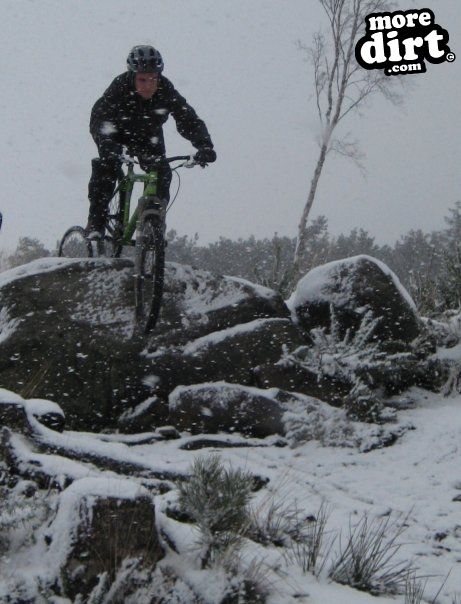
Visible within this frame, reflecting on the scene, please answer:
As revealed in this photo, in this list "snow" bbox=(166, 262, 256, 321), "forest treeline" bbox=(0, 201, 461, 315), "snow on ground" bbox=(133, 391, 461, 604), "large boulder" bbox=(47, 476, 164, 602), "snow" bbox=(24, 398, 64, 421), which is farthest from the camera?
"forest treeline" bbox=(0, 201, 461, 315)

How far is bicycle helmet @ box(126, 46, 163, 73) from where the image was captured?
18.8ft

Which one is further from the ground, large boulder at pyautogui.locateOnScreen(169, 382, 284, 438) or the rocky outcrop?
the rocky outcrop

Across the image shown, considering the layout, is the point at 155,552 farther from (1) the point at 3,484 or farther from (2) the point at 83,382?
(2) the point at 83,382

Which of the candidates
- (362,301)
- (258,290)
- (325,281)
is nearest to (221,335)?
(258,290)

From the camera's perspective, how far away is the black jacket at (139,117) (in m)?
6.11

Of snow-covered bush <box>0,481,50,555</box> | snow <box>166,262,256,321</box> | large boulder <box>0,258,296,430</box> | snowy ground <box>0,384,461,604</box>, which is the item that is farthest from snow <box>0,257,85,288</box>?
snow-covered bush <box>0,481,50,555</box>

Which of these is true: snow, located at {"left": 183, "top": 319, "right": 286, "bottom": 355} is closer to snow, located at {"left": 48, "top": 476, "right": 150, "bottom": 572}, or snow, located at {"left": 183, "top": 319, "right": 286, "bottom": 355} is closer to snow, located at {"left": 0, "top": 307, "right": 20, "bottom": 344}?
snow, located at {"left": 0, "top": 307, "right": 20, "bottom": 344}

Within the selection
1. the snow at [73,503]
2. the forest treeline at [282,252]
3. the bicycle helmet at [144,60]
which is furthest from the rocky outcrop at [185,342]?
the forest treeline at [282,252]

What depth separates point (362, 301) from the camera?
6984 millimetres

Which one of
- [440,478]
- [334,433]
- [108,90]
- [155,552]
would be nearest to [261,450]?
[334,433]

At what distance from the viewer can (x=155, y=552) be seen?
2623 millimetres

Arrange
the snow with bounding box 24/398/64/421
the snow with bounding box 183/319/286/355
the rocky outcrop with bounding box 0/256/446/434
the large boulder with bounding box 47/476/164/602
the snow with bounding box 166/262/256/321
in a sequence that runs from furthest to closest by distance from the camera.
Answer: the snow with bounding box 166/262/256/321 < the snow with bounding box 183/319/286/355 < the rocky outcrop with bounding box 0/256/446/434 < the snow with bounding box 24/398/64/421 < the large boulder with bounding box 47/476/164/602

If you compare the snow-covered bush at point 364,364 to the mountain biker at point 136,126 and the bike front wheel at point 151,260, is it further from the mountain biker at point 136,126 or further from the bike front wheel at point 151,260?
the mountain biker at point 136,126

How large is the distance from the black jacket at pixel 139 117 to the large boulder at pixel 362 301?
2.16 m
